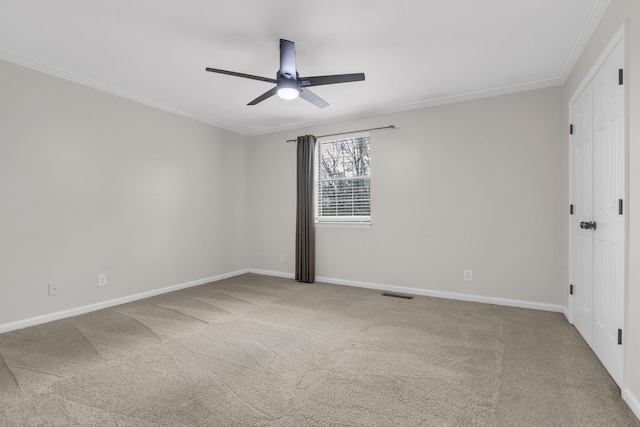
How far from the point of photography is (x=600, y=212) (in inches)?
90.5

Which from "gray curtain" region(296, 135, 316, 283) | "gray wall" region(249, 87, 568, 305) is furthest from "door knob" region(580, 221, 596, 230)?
"gray curtain" region(296, 135, 316, 283)

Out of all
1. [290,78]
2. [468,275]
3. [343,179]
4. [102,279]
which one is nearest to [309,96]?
[290,78]

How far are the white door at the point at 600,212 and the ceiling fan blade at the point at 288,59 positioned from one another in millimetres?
2206

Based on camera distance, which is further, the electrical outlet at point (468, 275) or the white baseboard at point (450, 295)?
the electrical outlet at point (468, 275)

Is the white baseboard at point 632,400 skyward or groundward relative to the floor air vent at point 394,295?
skyward

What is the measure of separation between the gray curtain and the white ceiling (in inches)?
46.3

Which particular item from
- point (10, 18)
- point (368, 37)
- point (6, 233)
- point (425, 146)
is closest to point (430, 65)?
point (368, 37)

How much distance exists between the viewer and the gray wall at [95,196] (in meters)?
2.90

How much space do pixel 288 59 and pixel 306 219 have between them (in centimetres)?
264

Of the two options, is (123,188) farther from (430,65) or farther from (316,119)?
(430,65)

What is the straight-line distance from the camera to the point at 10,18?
7.57 ft

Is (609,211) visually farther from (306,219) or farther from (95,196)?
(95,196)

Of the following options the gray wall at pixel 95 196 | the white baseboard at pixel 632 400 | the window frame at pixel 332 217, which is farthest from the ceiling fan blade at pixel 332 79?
the white baseboard at pixel 632 400

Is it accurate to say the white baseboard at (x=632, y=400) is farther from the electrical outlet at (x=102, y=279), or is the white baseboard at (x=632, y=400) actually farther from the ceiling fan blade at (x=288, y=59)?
the electrical outlet at (x=102, y=279)
